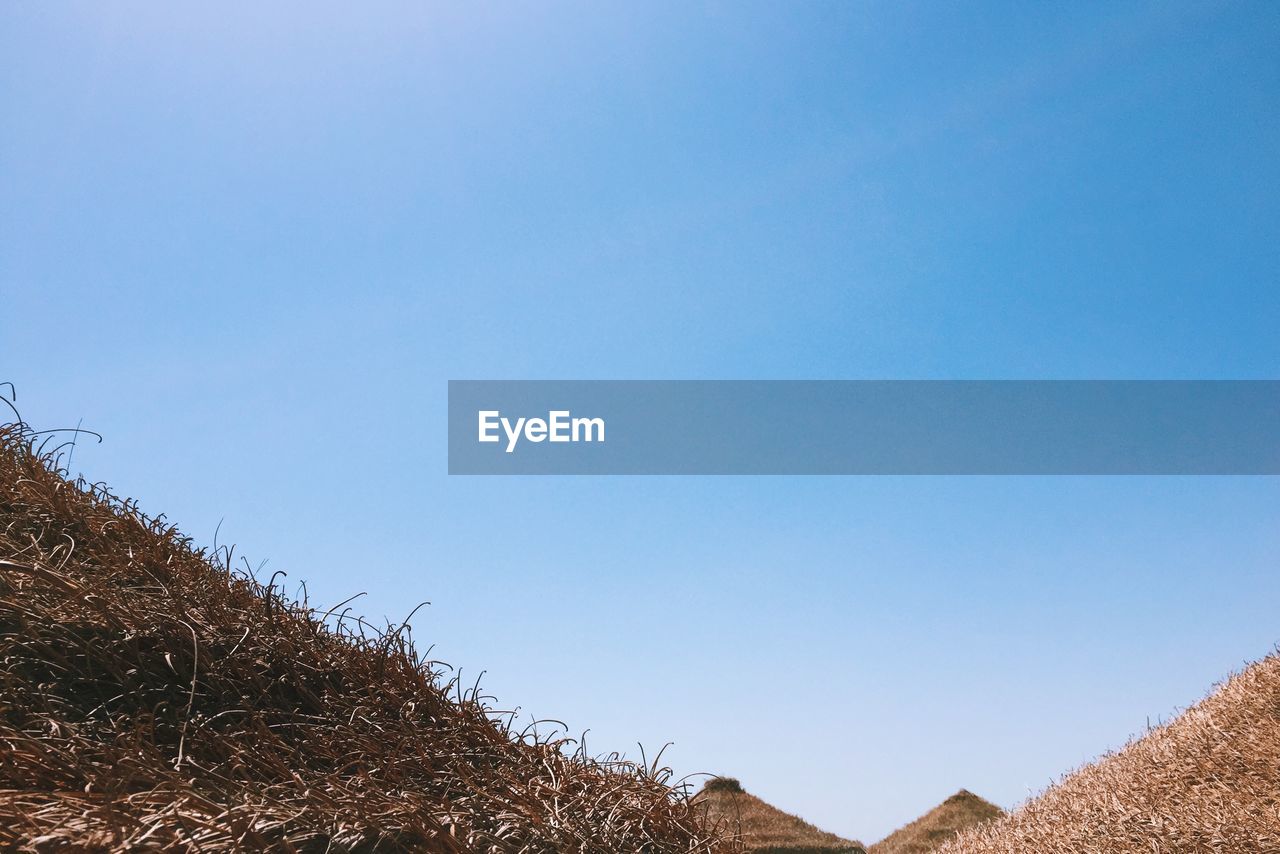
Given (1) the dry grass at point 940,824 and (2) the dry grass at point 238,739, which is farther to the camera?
(1) the dry grass at point 940,824

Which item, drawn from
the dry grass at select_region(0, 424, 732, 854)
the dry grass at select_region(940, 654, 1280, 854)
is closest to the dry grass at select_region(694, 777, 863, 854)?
the dry grass at select_region(940, 654, 1280, 854)

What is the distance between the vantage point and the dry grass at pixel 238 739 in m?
2.78

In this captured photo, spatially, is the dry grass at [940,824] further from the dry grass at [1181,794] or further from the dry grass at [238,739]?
the dry grass at [238,739]

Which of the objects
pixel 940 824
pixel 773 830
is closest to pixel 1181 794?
pixel 940 824

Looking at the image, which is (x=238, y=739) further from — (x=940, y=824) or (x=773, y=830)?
(x=940, y=824)

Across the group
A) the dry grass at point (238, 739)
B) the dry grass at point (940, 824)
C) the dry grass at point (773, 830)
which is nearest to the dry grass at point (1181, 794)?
the dry grass at point (773, 830)

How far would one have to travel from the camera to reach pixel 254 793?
9.70 ft

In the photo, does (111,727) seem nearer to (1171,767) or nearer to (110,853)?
(110,853)

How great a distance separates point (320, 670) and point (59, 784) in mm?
1223

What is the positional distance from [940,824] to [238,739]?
1486cm

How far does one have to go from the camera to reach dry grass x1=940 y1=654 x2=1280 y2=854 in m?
7.25

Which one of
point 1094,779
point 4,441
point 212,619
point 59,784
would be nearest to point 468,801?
point 59,784

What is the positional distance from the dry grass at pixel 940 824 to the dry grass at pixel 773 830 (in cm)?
78

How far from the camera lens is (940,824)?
50.2ft
